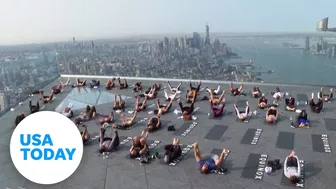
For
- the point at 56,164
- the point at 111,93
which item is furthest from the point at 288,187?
the point at 111,93

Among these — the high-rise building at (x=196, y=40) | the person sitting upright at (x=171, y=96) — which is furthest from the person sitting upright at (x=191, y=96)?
the high-rise building at (x=196, y=40)

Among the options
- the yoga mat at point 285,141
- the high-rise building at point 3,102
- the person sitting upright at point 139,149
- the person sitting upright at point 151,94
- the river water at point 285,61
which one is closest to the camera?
the person sitting upright at point 139,149

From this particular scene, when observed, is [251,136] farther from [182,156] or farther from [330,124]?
[330,124]

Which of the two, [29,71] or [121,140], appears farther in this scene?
[29,71]

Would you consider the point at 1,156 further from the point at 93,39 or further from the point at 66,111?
the point at 93,39

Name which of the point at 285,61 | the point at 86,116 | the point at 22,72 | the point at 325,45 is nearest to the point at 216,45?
the point at 285,61

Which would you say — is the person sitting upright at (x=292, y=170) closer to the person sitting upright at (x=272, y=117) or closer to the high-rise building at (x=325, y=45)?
the person sitting upright at (x=272, y=117)
